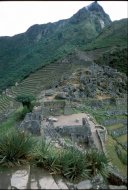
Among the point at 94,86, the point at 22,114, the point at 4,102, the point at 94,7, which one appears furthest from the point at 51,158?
the point at 94,7

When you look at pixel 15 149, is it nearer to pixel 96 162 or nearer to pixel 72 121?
pixel 96 162

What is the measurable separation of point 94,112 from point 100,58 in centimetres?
3090

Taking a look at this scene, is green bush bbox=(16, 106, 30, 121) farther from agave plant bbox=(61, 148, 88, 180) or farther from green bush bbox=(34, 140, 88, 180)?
agave plant bbox=(61, 148, 88, 180)

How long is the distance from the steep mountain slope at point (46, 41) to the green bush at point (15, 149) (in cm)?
4841

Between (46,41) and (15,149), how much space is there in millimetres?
93009

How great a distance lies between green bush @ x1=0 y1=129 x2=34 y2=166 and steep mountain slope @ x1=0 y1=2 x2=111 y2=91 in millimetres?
48410

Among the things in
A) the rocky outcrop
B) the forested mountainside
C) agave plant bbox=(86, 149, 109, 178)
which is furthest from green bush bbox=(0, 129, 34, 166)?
the forested mountainside

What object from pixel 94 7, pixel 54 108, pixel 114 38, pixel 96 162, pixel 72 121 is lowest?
pixel 54 108

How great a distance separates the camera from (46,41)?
9800 cm

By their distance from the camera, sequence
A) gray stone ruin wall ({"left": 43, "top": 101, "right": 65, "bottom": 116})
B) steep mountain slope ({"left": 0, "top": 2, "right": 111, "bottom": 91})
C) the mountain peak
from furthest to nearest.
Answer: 1. the mountain peak
2. steep mountain slope ({"left": 0, "top": 2, "right": 111, "bottom": 91})
3. gray stone ruin wall ({"left": 43, "top": 101, "right": 65, "bottom": 116})

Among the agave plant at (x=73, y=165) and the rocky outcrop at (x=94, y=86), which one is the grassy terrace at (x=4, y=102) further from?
the agave plant at (x=73, y=165)

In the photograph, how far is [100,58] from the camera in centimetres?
5366

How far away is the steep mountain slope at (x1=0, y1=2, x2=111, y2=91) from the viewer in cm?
7081

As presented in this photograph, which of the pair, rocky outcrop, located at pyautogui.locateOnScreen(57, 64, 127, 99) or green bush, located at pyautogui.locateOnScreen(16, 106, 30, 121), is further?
rocky outcrop, located at pyautogui.locateOnScreen(57, 64, 127, 99)
